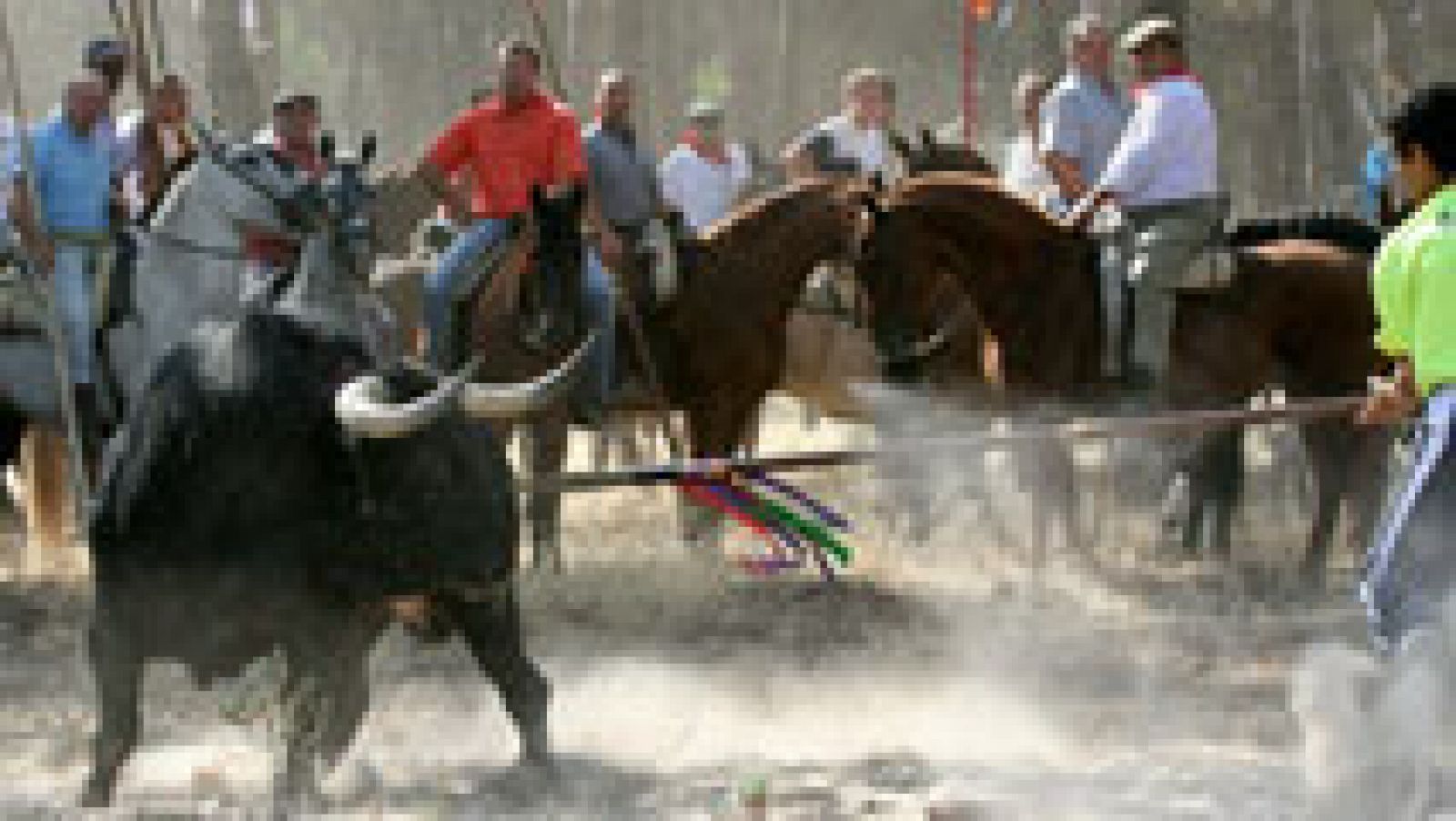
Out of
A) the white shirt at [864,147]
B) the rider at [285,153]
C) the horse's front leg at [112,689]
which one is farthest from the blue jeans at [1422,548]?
the white shirt at [864,147]

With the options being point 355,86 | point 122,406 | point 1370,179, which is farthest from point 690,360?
point 355,86

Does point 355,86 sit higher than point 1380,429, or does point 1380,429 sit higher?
point 355,86

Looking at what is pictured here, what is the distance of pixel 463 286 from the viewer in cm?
1431

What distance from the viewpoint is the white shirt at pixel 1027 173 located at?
16.4 metres

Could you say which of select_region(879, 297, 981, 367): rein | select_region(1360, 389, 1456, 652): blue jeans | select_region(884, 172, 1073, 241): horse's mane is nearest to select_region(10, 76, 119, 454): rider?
select_region(884, 172, 1073, 241): horse's mane

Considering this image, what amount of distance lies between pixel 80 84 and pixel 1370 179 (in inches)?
345

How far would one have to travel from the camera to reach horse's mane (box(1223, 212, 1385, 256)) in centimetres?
1528

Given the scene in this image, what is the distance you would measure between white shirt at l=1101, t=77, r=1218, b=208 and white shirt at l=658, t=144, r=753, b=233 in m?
4.29

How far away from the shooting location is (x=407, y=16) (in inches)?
2104

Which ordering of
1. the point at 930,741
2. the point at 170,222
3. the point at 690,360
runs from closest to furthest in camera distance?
1. the point at 930,741
2. the point at 170,222
3. the point at 690,360

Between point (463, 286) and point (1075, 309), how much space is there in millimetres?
3251

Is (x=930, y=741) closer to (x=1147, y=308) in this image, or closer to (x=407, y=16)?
(x=1147, y=308)

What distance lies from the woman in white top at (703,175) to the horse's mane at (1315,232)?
152 inches

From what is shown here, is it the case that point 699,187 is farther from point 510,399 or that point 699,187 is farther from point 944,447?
point 510,399
